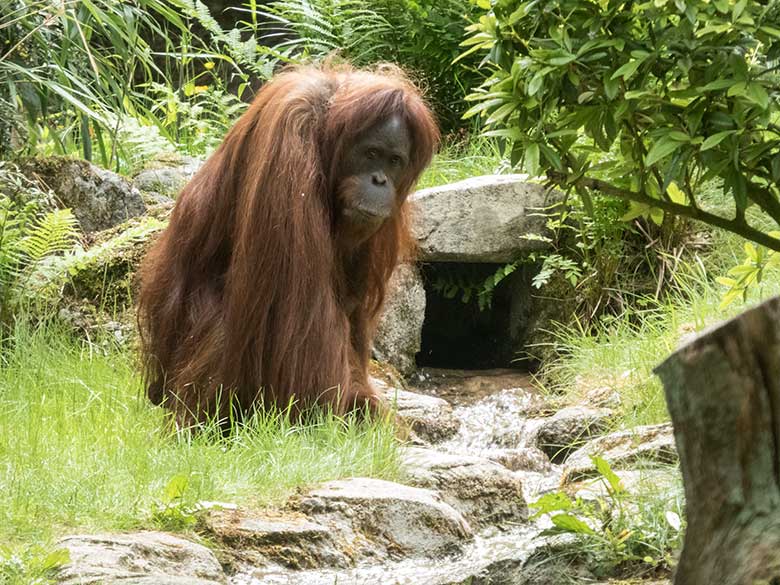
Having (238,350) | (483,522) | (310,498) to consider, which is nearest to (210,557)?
(310,498)

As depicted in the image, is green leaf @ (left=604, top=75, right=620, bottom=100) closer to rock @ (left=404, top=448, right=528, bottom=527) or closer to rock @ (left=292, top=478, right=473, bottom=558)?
rock @ (left=292, top=478, right=473, bottom=558)

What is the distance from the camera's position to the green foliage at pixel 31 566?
243 cm

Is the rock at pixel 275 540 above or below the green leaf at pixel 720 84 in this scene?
below

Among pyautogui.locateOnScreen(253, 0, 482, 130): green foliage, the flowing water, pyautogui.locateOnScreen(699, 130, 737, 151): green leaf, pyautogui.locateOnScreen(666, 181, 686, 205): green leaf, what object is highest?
pyautogui.locateOnScreen(253, 0, 482, 130): green foliage

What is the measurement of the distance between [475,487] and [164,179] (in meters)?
3.59

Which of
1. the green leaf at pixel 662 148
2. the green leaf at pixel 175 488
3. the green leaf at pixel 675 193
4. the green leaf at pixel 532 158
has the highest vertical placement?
the green leaf at pixel 662 148

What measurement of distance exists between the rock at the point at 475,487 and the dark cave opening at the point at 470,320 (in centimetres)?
313

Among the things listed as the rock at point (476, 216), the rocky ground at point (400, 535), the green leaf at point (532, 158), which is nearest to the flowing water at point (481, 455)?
the rocky ground at point (400, 535)

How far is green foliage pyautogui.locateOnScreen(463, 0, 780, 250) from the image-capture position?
2.93 meters

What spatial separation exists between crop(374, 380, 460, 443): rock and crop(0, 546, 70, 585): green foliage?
8.40 feet

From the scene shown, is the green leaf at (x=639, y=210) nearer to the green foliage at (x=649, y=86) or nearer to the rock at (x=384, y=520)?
the green foliage at (x=649, y=86)

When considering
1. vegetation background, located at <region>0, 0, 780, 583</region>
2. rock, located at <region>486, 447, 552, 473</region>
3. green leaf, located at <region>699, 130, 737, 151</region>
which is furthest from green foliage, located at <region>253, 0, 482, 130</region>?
green leaf, located at <region>699, 130, 737, 151</region>

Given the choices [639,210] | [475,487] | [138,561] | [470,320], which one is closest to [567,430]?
[475,487]

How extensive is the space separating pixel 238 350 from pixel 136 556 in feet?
5.85
